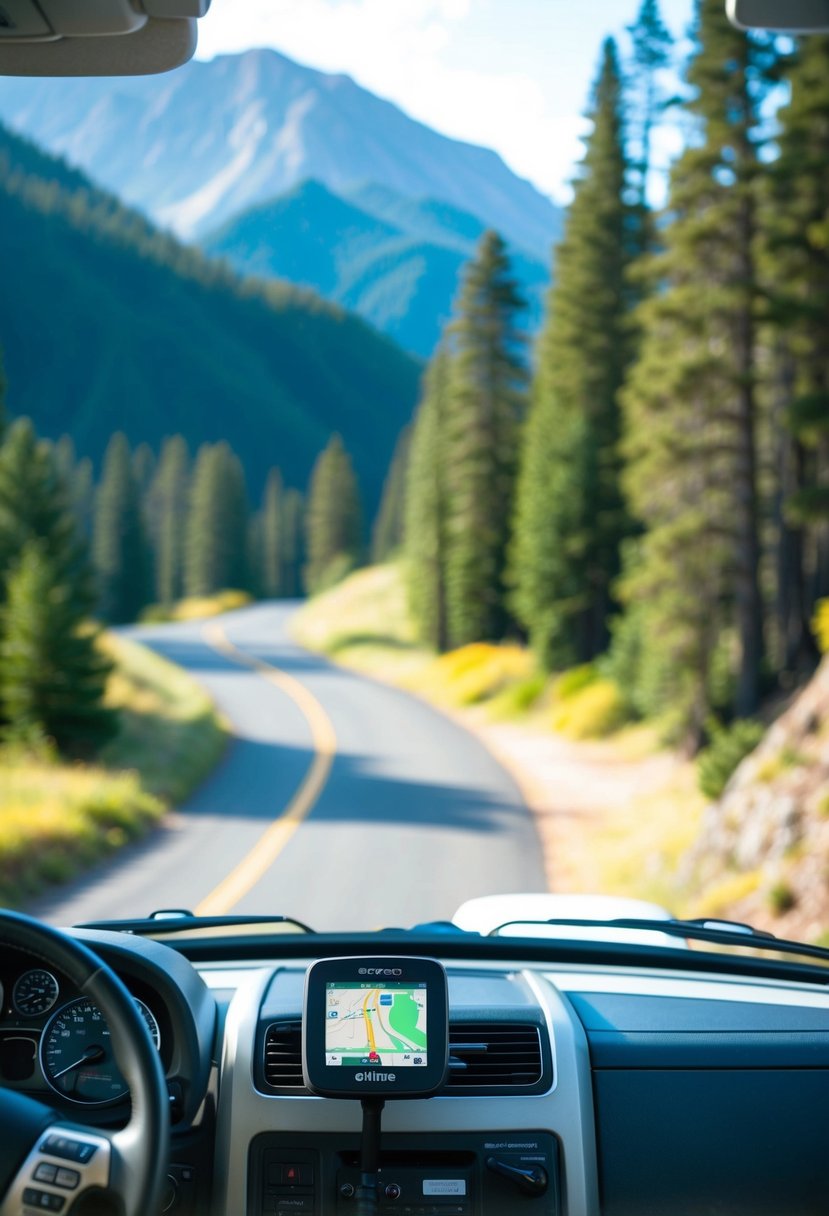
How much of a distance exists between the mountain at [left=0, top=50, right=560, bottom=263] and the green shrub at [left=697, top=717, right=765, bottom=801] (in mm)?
7257

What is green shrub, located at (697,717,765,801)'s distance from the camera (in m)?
16.0

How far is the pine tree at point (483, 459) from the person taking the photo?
39438 millimetres

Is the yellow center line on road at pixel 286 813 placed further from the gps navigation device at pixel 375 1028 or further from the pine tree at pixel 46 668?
the gps navigation device at pixel 375 1028

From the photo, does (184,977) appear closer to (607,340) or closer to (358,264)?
(358,264)

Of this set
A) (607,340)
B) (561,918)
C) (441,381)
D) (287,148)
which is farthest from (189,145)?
(441,381)

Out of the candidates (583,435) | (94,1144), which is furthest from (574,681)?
(94,1144)

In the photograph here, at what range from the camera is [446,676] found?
38.2m

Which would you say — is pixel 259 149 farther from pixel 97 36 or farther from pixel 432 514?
pixel 432 514

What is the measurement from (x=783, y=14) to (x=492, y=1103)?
9.48 feet

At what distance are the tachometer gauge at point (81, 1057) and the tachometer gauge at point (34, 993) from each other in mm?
63

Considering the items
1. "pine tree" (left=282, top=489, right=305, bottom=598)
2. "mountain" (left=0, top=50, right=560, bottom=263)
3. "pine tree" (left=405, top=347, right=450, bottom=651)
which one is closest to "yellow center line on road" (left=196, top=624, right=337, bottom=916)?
"mountain" (left=0, top=50, right=560, bottom=263)

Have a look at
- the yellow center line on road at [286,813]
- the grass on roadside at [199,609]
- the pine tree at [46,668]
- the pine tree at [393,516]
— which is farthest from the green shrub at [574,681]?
the pine tree at [393,516]

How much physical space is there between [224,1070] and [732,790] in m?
12.2

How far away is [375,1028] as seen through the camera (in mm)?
2912
